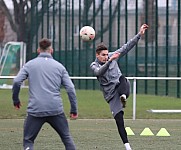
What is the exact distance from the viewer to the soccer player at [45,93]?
956 centimetres

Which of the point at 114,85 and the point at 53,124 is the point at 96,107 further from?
the point at 53,124

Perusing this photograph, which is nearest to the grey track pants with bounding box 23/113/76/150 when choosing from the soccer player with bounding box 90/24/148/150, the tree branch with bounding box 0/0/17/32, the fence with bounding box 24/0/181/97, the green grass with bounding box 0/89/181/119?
the soccer player with bounding box 90/24/148/150

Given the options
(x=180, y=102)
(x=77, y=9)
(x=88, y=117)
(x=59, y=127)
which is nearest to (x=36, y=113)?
(x=59, y=127)

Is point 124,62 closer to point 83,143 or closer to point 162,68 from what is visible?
point 162,68

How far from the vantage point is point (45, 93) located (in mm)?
9570

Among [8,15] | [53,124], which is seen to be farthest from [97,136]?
[8,15]

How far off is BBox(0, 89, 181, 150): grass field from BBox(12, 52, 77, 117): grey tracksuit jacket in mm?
2983

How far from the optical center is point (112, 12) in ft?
106

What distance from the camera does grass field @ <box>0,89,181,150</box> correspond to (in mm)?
13023

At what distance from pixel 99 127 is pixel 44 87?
7.33m

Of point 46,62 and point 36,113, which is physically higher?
point 46,62

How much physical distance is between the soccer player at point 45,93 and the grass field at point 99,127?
2835 mm

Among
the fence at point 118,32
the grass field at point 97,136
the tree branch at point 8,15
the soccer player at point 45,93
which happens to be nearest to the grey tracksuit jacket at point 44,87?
the soccer player at point 45,93

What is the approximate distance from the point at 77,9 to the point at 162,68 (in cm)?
543
